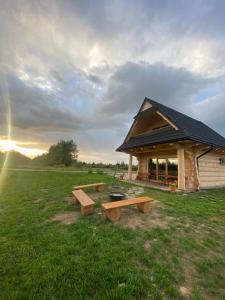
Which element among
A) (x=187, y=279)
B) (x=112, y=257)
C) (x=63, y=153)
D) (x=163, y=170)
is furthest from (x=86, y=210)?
(x=63, y=153)

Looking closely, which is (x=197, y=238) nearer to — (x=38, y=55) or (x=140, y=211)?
(x=140, y=211)

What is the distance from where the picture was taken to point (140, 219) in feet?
13.6

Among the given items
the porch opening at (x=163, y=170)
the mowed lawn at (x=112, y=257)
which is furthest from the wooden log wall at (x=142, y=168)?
the mowed lawn at (x=112, y=257)

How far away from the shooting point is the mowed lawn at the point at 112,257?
6.41 ft

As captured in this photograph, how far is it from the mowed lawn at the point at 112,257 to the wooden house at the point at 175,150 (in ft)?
16.7

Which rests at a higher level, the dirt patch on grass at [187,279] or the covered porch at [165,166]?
the covered porch at [165,166]

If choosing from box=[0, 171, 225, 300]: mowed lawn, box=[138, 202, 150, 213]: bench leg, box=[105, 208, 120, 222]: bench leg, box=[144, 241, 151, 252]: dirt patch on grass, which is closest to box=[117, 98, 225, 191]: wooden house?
box=[138, 202, 150, 213]: bench leg

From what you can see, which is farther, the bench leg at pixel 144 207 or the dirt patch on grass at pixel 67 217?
the bench leg at pixel 144 207

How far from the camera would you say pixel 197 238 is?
337 cm

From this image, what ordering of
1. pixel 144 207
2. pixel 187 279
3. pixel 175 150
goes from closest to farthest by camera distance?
1. pixel 187 279
2. pixel 144 207
3. pixel 175 150

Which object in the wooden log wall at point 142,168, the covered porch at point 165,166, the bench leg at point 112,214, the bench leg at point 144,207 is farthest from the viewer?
the wooden log wall at point 142,168

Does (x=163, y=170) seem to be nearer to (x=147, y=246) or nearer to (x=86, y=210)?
(x=86, y=210)

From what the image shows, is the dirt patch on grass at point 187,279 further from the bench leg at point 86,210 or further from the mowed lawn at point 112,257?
the bench leg at point 86,210

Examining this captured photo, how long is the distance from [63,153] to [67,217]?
4611 cm
